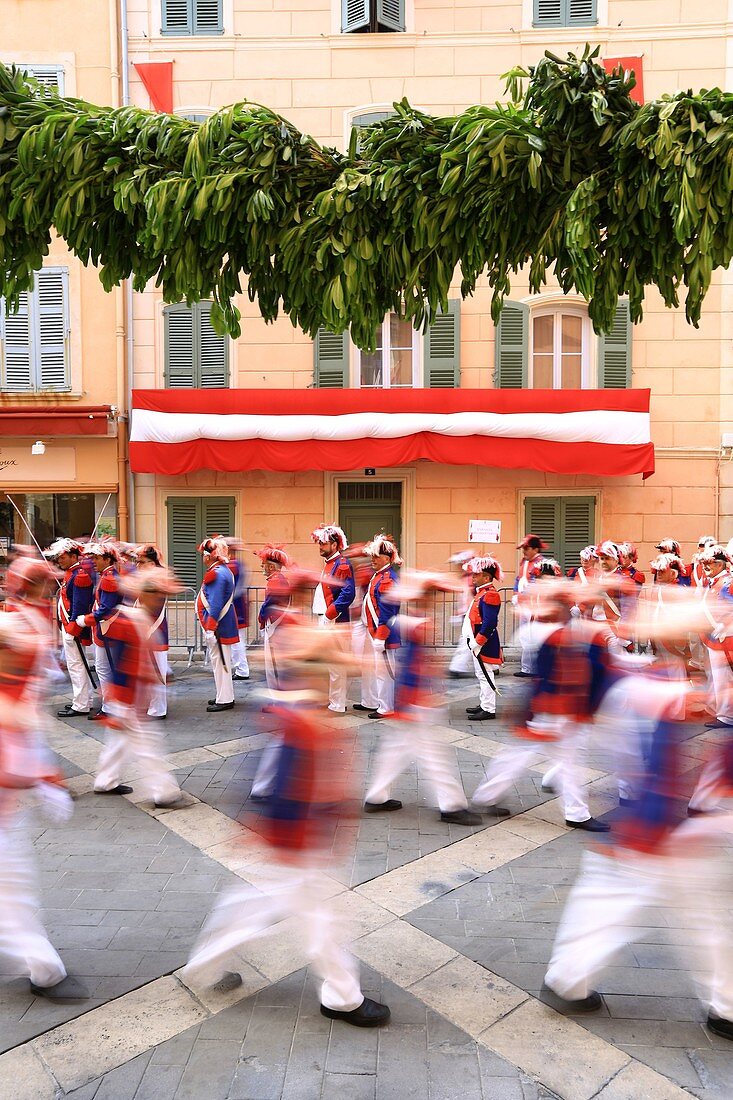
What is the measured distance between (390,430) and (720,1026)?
32.8ft

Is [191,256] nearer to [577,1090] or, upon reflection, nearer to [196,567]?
[577,1090]

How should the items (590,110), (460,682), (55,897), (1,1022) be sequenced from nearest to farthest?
(1,1022), (55,897), (590,110), (460,682)

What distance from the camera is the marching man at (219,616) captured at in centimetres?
853

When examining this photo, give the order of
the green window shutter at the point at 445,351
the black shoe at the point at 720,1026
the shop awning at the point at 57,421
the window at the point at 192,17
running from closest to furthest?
1. the black shoe at the point at 720,1026
2. the shop awning at the point at 57,421
3. the window at the point at 192,17
4. the green window shutter at the point at 445,351

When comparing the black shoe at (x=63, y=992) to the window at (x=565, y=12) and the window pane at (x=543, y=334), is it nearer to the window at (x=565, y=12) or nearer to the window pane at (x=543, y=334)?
the window pane at (x=543, y=334)

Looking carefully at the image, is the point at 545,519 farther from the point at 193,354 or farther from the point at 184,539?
the point at 193,354

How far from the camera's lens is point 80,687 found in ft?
28.1

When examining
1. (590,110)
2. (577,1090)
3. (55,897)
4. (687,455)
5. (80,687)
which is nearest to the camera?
(577,1090)

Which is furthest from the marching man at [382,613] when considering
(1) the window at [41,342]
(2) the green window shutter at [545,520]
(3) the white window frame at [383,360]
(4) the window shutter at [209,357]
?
(1) the window at [41,342]

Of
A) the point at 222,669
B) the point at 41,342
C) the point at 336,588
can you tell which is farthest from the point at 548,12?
the point at 222,669

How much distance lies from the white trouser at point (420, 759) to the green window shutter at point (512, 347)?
29.3ft

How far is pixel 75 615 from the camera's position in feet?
27.5

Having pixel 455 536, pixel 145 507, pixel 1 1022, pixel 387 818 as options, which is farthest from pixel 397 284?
pixel 145 507

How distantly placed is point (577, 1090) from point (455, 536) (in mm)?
10534
